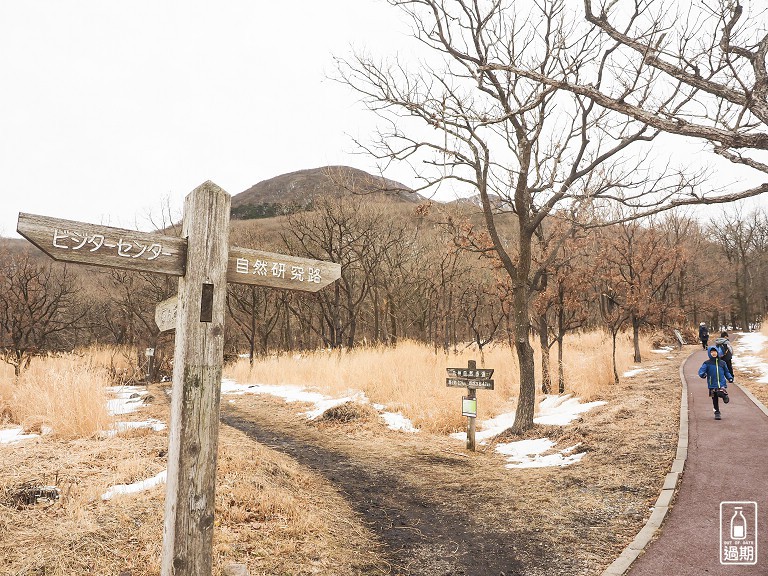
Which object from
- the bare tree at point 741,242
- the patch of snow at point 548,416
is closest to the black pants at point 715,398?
the patch of snow at point 548,416

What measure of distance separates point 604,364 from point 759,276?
142 feet

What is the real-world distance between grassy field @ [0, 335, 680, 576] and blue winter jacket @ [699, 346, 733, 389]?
0.94 meters

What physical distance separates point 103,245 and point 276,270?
44.4 inches

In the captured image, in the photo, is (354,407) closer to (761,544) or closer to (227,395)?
(227,395)

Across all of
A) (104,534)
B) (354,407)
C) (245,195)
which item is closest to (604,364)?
(354,407)

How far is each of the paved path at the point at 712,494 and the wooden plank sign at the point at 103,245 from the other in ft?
14.4

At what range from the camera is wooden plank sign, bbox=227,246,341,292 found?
134 inches

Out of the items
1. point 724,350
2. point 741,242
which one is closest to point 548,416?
point 724,350

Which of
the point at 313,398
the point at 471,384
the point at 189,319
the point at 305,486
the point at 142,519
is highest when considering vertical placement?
the point at 189,319

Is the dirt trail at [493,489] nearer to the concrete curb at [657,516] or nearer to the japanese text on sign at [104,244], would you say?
the concrete curb at [657,516]

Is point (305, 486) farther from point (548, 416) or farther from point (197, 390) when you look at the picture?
point (548, 416)

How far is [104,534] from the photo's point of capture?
3.89 meters

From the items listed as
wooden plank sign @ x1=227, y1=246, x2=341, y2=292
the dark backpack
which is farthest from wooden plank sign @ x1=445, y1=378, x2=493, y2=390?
wooden plank sign @ x1=227, y1=246, x2=341, y2=292

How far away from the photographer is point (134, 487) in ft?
16.3
